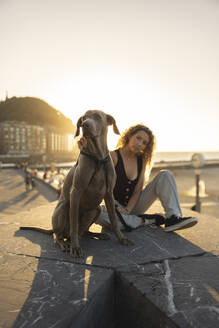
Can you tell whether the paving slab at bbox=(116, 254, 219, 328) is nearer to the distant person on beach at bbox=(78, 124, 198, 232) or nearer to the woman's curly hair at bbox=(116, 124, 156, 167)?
the distant person on beach at bbox=(78, 124, 198, 232)

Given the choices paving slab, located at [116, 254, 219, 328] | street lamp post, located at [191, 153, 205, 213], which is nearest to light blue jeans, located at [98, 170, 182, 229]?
paving slab, located at [116, 254, 219, 328]

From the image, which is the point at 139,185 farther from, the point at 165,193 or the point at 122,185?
the point at 165,193

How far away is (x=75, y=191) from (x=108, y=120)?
70 cm

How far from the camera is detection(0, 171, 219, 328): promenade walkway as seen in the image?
118 centimetres

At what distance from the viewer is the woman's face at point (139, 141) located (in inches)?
106

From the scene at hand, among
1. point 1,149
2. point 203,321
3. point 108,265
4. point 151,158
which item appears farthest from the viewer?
point 1,149

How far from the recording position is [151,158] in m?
2.98

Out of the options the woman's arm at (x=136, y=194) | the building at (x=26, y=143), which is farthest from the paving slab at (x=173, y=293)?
the building at (x=26, y=143)

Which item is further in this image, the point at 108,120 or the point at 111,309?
the point at 108,120

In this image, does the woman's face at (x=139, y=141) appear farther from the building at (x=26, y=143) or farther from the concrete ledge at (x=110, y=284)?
the building at (x=26, y=143)

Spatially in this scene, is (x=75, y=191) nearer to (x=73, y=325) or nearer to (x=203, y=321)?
(x=73, y=325)

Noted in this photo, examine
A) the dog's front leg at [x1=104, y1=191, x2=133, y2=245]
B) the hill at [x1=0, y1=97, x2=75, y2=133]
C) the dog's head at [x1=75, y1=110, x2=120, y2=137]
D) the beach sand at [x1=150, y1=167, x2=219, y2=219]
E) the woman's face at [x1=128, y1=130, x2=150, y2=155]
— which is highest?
the hill at [x1=0, y1=97, x2=75, y2=133]

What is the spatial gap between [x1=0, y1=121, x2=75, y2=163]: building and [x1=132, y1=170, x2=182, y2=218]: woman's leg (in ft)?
220

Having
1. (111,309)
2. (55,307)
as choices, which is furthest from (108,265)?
(55,307)
